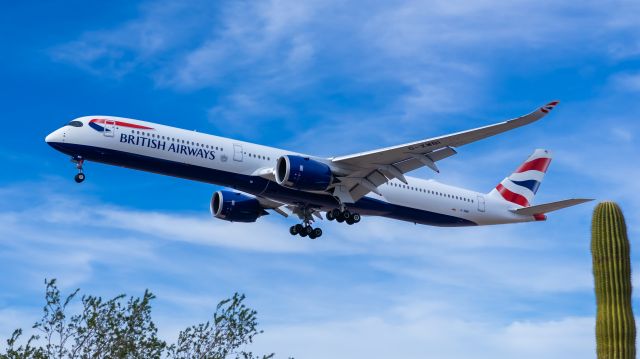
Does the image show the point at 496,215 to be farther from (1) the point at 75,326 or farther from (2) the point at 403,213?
(1) the point at 75,326

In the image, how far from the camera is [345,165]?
41.5m

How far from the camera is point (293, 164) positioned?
39.4 meters

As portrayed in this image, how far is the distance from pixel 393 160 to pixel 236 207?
38.0ft

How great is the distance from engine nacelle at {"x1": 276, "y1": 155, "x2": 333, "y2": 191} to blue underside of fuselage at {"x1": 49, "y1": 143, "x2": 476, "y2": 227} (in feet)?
4.46

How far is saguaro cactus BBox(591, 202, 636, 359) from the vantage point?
18859 mm

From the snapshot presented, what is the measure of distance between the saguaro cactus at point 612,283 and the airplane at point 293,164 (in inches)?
570

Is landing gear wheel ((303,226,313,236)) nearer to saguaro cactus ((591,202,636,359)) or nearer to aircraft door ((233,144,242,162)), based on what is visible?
aircraft door ((233,144,242,162))

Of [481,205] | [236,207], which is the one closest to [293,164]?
[236,207]

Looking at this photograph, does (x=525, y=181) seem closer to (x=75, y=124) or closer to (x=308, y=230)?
(x=308, y=230)

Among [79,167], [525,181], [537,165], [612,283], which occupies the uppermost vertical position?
[537,165]

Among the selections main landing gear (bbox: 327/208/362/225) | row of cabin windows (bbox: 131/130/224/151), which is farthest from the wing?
row of cabin windows (bbox: 131/130/224/151)

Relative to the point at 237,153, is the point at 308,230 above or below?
below

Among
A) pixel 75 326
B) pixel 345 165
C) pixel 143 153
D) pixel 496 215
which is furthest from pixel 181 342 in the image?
pixel 496 215

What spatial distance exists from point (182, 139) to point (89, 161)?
445cm
